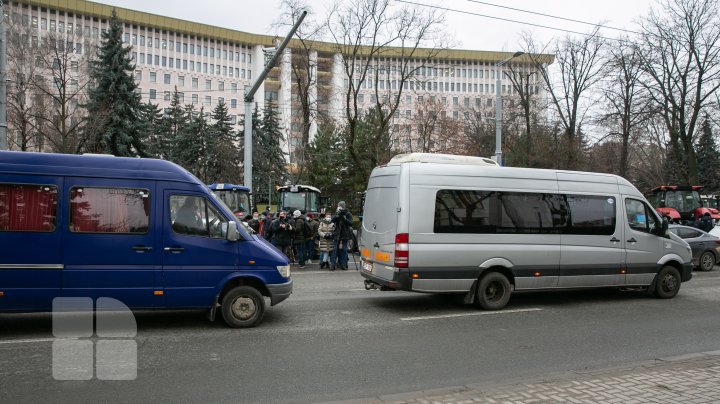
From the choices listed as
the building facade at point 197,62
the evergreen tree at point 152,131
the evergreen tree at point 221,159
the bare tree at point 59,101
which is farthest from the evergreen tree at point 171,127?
the building facade at point 197,62

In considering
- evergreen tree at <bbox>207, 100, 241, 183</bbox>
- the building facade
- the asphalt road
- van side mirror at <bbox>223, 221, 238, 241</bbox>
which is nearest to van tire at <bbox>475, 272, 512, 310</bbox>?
the asphalt road

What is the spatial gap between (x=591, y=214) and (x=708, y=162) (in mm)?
57509

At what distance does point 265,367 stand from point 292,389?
2.62 ft

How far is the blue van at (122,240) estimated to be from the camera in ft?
22.5

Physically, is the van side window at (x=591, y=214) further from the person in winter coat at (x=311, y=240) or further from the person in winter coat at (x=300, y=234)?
the person in winter coat at (x=311, y=240)

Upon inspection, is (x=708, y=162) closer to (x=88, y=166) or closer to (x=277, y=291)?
(x=277, y=291)

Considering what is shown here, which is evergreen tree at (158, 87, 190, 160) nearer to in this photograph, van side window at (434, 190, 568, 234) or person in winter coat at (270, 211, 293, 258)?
person in winter coat at (270, 211, 293, 258)

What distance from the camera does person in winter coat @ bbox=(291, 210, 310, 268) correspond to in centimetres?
1598

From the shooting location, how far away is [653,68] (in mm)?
35562

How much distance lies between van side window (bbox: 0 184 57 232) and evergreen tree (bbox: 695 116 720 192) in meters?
56.6

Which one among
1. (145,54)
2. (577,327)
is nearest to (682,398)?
(577,327)

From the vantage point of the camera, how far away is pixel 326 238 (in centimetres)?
1591

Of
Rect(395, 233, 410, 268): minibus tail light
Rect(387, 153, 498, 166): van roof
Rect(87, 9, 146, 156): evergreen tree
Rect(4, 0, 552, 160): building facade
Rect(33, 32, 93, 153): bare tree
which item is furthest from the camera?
Rect(4, 0, 552, 160): building facade

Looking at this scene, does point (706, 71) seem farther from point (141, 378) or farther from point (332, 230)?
point (141, 378)
